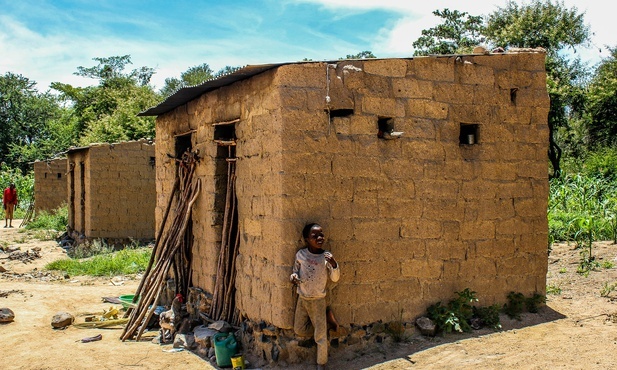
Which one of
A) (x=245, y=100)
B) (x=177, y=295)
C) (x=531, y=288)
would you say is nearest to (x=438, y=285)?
(x=531, y=288)

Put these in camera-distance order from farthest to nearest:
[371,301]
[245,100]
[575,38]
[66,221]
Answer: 1. [575,38]
2. [66,221]
3. [245,100]
4. [371,301]

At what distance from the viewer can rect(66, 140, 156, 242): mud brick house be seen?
1381 cm

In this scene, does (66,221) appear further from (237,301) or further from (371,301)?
(371,301)

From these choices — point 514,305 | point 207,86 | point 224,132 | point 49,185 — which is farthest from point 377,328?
point 49,185

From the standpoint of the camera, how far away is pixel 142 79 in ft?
112

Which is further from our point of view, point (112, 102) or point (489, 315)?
point (112, 102)

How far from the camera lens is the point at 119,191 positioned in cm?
1398

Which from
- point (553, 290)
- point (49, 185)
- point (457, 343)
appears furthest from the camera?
point (49, 185)

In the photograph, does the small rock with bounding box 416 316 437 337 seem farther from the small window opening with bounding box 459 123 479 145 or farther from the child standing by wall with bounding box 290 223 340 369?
the small window opening with bounding box 459 123 479 145

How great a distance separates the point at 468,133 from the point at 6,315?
6.61m

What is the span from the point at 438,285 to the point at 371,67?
2380 millimetres

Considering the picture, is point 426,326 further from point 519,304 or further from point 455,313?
point 519,304

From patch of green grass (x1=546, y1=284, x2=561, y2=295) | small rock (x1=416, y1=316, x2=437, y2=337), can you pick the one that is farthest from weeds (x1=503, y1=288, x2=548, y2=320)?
small rock (x1=416, y1=316, x2=437, y2=337)

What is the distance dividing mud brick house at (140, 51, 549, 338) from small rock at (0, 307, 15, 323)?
10.7ft
